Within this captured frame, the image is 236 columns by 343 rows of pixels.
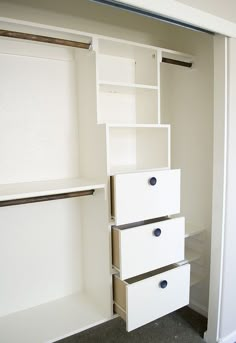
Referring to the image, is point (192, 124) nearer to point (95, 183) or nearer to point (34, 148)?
point (95, 183)

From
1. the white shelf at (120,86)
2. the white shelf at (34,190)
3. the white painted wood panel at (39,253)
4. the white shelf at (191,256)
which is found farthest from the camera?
the white shelf at (191,256)

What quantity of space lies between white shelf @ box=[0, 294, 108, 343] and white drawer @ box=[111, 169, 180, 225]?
59 centimetres

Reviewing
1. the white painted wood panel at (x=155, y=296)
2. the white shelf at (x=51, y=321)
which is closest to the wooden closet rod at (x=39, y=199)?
the white painted wood panel at (x=155, y=296)

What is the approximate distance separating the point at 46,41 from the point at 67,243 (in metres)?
1.20

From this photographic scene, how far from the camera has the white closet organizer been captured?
1465 mm

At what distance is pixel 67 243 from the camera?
6.04 feet

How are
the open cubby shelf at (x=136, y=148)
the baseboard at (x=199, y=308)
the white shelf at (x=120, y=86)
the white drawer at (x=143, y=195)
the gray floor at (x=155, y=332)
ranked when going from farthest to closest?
the baseboard at (x=199, y=308) < the gray floor at (x=155, y=332) < the open cubby shelf at (x=136, y=148) < the white shelf at (x=120, y=86) < the white drawer at (x=143, y=195)

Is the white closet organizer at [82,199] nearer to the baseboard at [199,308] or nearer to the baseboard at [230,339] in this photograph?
the baseboard at [230,339]

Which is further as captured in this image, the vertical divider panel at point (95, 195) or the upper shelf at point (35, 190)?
the vertical divider panel at point (95, 195)

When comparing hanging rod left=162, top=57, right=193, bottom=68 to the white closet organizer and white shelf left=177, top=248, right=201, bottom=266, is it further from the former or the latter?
white shelf left=177, top=248, right=201, bottom=266

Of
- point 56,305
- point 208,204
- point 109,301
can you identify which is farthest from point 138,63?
point 56,305

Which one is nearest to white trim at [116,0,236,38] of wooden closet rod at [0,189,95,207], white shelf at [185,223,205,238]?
wooden closet rod at [0,189,95,207]

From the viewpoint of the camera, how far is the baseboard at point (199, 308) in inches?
86.4

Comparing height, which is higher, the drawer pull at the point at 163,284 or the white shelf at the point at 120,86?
the white shelf at the point at 120,86
